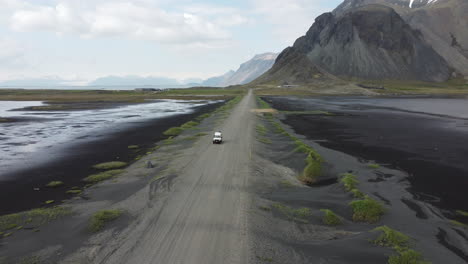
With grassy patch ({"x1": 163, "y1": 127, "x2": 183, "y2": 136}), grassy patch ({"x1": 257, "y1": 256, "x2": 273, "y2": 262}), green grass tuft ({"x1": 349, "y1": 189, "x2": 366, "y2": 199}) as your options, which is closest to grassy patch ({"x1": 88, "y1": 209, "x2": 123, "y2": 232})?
grassy patch ({"x1": 257, "y1": 256, "x2": 273, "y2": 262})

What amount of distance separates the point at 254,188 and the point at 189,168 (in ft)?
34.8

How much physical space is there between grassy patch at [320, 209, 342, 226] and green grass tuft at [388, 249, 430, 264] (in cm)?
569

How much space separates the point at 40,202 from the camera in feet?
96.7

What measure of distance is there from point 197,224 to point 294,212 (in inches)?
365

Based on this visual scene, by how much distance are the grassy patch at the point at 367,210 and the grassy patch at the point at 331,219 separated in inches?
74.4

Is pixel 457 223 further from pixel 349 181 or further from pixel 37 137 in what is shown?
pixel 37 137

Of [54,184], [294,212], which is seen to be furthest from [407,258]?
[54,184]

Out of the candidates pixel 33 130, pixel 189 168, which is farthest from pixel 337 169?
pixel 33 130

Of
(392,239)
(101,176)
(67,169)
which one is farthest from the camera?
(67,169)

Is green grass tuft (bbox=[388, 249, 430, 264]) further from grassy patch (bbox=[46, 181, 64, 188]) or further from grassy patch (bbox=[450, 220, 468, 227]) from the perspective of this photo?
grassy patch (bbox=[46, 181, 64, 188])

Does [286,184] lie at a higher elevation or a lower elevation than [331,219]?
higher

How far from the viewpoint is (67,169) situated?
4144cm

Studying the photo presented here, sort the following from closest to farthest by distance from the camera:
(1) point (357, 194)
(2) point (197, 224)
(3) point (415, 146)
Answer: (2) point (197, 224), (1) point (357, 194), (3) point (415, 146)

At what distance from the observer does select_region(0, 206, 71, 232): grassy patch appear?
2452 centimetres
